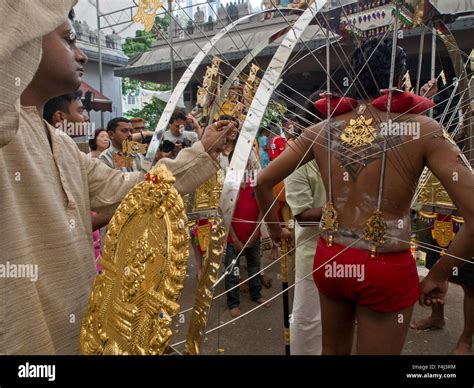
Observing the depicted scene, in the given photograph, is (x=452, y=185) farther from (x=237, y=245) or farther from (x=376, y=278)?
(x=237, y=245)

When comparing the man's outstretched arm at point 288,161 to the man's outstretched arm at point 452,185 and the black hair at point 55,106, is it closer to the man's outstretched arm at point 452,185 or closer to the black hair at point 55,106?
the man's outstretched arm at point 452,185

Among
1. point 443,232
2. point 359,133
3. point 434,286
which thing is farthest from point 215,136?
point 443,232

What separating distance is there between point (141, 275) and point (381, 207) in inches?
44.2

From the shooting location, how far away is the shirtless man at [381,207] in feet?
5.04

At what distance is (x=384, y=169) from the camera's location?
1663mm

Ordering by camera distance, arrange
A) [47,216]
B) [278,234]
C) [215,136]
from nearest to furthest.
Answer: [47,216] < [215,136] < [278,234]

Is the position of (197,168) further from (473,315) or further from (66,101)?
→ (473,315)

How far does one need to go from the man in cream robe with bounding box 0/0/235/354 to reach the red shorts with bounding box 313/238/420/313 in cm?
77

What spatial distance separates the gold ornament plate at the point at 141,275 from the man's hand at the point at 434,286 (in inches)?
46.4

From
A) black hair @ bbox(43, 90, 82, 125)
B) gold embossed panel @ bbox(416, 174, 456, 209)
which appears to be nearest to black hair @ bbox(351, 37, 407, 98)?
gold embossed panel @ bbox(416, 174, 456, 209)

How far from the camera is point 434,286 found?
5.29 ft

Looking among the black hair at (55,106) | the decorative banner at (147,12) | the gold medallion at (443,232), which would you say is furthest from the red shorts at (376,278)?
the black hair at (55,106)
